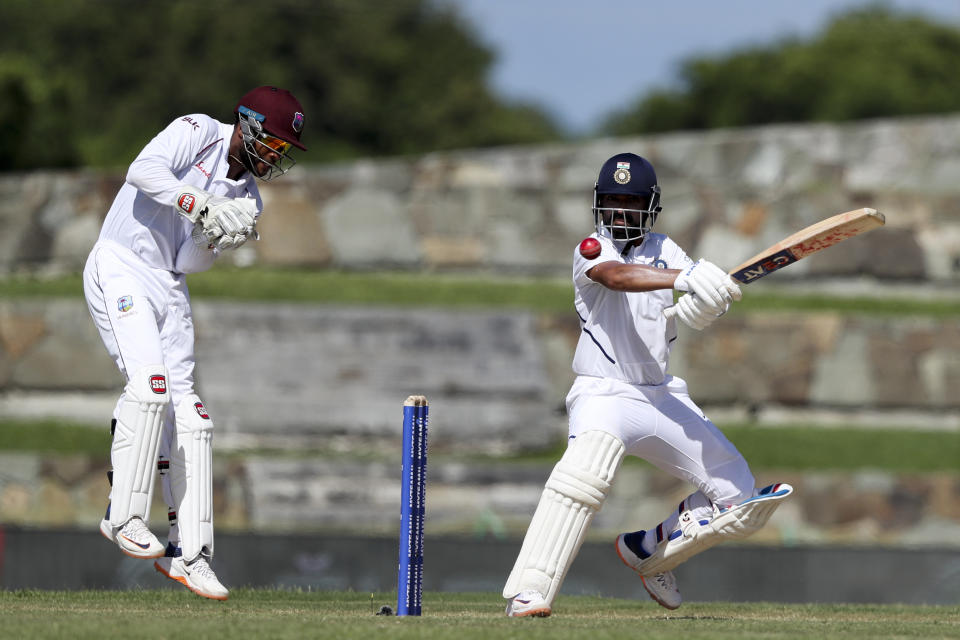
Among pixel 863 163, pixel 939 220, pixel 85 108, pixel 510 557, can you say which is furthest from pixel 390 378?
pixel 85 108

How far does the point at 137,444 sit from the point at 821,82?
4402cm

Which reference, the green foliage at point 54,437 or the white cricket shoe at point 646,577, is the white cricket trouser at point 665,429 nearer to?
the white cricket shoe at point 646,577

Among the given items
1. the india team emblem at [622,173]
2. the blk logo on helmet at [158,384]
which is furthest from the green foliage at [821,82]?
the blk logo on helmet at [158,384]

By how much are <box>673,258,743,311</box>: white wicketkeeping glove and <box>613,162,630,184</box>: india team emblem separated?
697 mm

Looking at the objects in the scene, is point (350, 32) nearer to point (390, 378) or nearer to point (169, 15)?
point (169, 15)

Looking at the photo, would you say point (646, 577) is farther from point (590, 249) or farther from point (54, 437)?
point (54, 437)

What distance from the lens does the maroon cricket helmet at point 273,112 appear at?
7000 mm

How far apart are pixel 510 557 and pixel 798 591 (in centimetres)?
212

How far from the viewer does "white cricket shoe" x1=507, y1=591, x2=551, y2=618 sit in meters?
6.36

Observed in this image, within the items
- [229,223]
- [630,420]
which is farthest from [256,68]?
[630,420]

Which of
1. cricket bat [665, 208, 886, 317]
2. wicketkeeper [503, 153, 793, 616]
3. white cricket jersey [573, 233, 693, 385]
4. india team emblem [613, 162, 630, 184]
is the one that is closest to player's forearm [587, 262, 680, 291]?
wicketkeeper [503, 153, 793, 616]

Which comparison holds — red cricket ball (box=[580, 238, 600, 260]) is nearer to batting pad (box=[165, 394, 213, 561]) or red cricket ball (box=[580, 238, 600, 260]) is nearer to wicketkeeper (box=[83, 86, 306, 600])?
wicketkeeper (box=[83, 86, 306, 600])

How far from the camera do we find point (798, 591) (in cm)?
1031

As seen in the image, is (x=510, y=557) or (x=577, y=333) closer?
(x=510, y=557)
